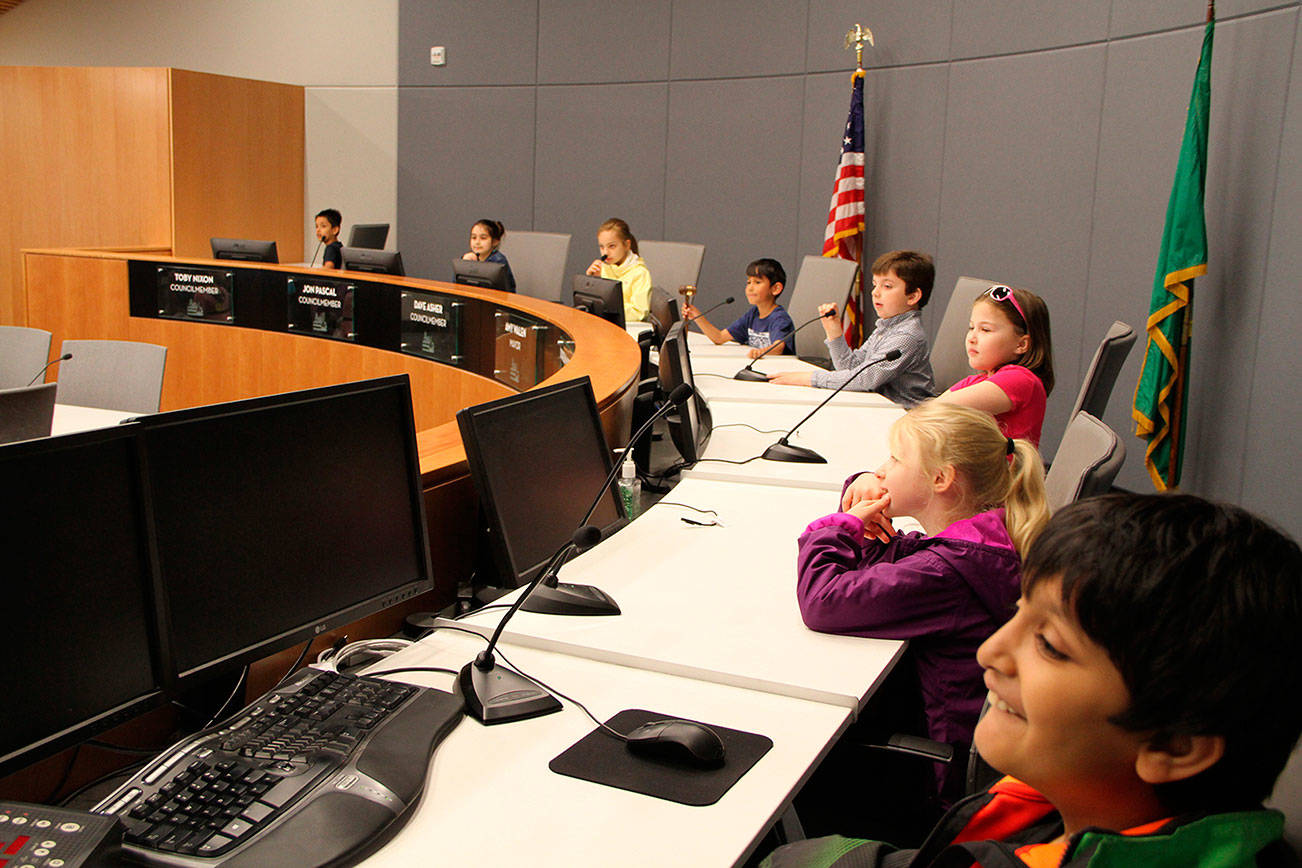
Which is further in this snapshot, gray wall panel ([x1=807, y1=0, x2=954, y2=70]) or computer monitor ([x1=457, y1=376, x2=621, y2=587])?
gray wall panel ([x1=807, y1=0, x2=954, y2=70])

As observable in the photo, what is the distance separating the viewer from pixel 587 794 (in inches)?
48.3

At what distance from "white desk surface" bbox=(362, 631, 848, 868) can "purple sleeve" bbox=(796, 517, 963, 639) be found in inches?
9.7

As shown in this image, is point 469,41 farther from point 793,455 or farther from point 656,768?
point 656,768

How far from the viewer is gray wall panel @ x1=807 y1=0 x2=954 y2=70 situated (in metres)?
5.81

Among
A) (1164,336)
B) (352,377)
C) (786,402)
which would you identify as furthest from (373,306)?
(1164,336)

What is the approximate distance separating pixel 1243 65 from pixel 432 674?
3819 millimetres

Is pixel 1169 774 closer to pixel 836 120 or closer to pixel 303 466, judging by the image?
pixel 303 466

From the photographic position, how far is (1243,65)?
12.7ft

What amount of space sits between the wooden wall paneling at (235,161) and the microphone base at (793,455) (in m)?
6.48

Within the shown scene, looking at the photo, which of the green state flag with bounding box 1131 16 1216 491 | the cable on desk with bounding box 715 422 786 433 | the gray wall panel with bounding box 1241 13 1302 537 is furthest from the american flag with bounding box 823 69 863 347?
the cable on desk with bounding box 715 422 786 433

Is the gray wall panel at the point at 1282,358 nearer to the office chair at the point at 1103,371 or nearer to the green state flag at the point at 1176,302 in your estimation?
the green state flag at the point at 1176,302

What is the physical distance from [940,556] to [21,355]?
3394 millimetres

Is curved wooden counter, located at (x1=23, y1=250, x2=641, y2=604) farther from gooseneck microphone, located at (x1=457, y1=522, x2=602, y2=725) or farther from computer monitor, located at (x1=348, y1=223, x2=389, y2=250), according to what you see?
gooseneck microphone, located at (x1=457, y1=522, x2=602, y2=725)

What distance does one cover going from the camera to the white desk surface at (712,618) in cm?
157
